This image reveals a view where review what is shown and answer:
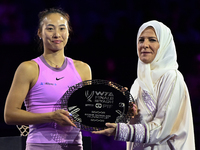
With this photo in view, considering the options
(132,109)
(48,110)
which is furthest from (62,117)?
(132,109)

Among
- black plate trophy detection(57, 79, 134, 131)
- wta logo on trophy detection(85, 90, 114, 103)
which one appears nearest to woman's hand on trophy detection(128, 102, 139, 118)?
black plate trophy detection(57, 79, 134, 131)

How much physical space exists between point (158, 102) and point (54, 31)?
79 cm

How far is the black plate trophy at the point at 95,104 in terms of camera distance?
1.70m

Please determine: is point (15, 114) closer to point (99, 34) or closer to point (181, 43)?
point (99, 34)

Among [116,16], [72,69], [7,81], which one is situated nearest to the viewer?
[72,69]

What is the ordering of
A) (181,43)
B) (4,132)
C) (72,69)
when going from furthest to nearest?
1. (181,43)
2. (4,132)
3. (72,69)

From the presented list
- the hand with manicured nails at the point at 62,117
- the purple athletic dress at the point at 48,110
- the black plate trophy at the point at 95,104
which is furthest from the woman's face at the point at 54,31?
the hand with manicured nails at the point at 62,117

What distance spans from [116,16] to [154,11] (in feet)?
1.90

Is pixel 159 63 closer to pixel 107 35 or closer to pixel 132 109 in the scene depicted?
pixel 132 109

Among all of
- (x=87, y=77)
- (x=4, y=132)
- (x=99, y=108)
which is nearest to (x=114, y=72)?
(x=4, y=132)

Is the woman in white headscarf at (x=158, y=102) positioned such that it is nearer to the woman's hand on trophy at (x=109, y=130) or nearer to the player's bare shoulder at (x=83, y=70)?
the woman's hand on trophy at (x=109, y=130)

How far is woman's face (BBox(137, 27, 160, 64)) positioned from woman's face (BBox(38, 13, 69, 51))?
51 centimetres

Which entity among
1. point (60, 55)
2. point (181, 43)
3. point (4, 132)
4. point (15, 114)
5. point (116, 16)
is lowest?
point (4, 132)

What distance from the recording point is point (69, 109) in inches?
66.8
